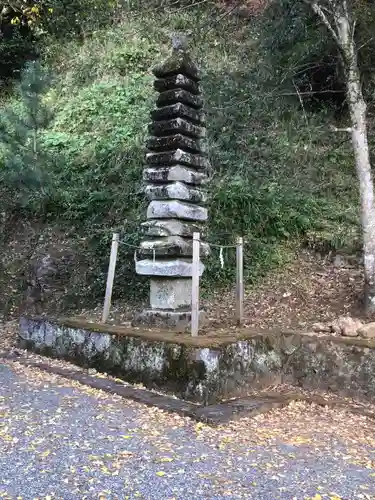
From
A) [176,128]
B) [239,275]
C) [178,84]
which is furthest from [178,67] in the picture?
[239,275]

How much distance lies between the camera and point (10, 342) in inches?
313

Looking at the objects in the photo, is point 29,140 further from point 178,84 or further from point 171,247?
point 171,247

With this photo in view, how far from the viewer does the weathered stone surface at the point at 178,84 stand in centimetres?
647

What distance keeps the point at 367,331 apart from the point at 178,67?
12.7 ft

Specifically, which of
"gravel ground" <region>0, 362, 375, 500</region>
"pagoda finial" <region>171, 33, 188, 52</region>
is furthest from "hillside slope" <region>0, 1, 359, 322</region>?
"gravel ground" <region>0, 362, 375, 500</region>

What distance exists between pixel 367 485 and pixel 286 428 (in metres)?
1.19

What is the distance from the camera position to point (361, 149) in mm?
6594

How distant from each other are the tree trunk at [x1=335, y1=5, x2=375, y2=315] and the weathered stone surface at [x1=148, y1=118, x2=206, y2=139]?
1.99m

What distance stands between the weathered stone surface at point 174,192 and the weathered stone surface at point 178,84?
4.06ft

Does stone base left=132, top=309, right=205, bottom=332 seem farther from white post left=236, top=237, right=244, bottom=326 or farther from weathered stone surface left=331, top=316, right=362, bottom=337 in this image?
weathered stone surface left=331, top=316, right=362, bottom=337

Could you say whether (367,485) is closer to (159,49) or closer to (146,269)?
(146,269)

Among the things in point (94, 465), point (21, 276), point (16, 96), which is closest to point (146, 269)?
point (94, 465)

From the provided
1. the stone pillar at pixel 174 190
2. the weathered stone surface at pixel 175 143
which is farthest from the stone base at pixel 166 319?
the weathered stone surface at pixel 175 143

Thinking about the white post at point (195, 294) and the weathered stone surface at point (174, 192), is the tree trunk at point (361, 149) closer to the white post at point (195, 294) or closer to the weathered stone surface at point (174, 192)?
the weathered stone surface at point (174, 192)
